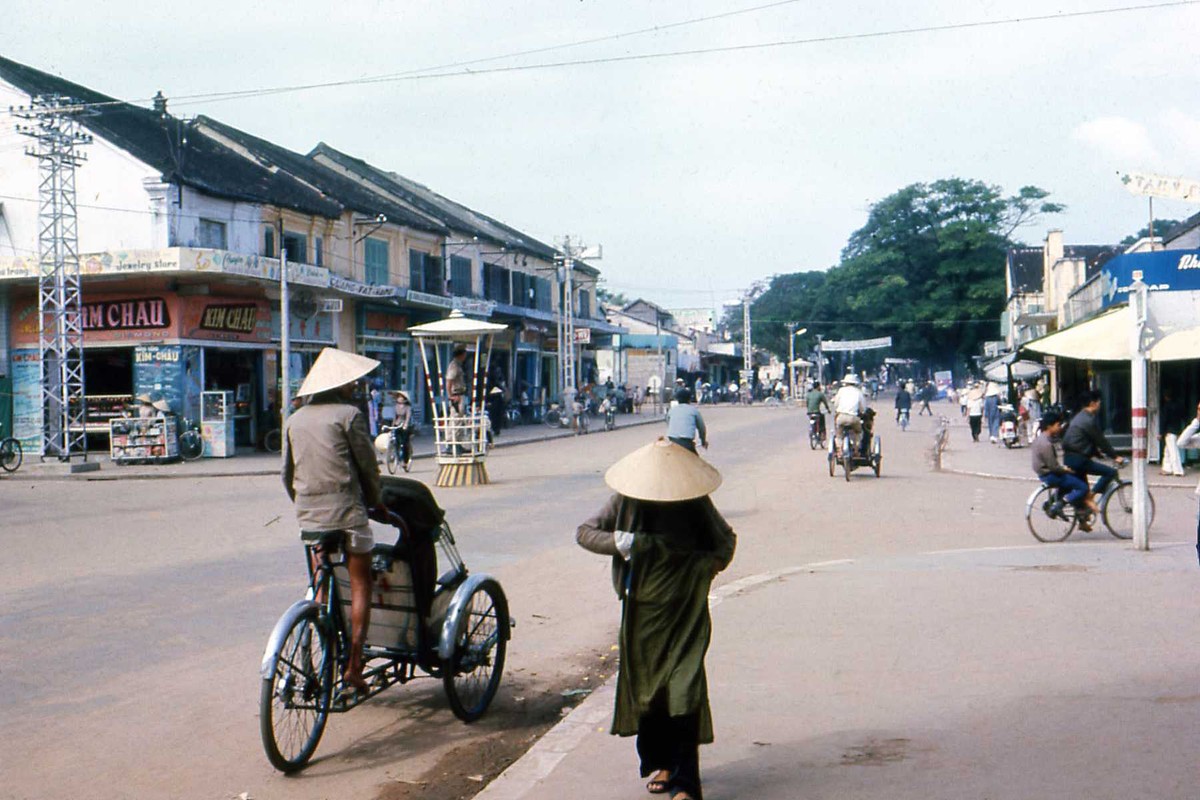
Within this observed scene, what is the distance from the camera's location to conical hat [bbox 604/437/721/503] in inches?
166

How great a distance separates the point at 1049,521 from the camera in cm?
1175

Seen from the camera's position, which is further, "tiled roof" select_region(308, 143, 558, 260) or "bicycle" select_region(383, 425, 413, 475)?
"tiled roof" select_region(308, 143, 558, 260)

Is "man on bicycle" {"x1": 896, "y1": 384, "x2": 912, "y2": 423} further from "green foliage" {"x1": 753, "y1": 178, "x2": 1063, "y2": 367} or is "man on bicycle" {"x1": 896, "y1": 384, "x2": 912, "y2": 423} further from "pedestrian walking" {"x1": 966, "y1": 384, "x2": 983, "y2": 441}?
"green foliage" {"x1": 753, "y1": 178, "x2": 1063, "y2": 367}

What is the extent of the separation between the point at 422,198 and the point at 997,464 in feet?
98.4

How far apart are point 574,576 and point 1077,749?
5.67m

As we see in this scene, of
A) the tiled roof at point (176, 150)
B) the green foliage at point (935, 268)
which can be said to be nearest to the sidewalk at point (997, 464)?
the tiled roof at point (176, 150)

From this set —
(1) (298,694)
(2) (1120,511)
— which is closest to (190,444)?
(2) (1120,511)

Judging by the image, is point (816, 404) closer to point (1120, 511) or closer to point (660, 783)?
point (1120, 511)

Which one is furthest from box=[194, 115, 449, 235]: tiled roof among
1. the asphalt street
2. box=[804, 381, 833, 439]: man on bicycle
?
the asphalt street

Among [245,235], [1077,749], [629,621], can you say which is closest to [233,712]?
[629,621]

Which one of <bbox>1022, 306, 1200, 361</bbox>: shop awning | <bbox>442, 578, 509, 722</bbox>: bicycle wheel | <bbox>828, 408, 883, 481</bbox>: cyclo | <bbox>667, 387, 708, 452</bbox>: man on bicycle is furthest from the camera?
<bbox>828, 408, 883, 481</bbox>: cyclo

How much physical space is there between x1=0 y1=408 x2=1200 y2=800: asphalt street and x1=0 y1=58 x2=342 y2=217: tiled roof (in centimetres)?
1604

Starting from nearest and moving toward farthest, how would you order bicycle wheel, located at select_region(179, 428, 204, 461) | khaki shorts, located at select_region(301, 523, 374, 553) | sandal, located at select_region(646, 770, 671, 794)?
sandal, located at select_region(646, 770, 671, 794) → khaki shorts, located at select_region(301, 523, 374, 553) → bicycle wheel, located at select_region(179, 428, 204, 461)

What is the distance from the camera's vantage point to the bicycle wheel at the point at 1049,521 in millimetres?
11664
